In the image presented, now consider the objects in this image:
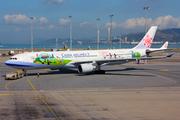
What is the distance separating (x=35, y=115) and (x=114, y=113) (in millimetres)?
6487

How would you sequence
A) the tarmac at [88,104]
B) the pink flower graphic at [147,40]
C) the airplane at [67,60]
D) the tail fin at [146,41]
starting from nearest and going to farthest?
the tarmac at [88,104] → the airplane at [67,60] → the tail fin at [146,41] → the pink flower graphic at [147,40]

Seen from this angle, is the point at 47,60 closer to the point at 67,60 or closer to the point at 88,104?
the point at 67,60

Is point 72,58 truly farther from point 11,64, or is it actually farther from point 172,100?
point 172,100

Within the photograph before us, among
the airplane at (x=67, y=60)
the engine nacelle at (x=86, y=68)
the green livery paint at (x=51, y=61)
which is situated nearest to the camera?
the airplane at (x=67, y=60)

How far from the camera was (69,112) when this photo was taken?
16.5m

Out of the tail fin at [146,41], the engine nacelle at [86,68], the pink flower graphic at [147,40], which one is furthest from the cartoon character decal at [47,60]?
the pink flower graphic at [147,40]

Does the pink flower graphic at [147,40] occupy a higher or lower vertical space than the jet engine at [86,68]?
higher

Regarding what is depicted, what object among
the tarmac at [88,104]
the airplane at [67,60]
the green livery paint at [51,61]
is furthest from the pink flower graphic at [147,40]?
the tarmac at [88,104]

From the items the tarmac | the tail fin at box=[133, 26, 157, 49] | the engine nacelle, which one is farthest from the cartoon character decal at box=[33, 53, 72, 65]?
the tail fin at box=[133, 26, 157, 49]

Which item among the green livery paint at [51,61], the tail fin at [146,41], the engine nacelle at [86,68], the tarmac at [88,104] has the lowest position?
the tarmac at [88,104]

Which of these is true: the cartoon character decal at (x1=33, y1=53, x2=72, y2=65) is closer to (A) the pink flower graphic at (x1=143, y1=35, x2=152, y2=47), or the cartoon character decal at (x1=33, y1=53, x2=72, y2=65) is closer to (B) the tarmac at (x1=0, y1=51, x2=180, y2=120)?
(B) the tarmac at (x1=0, y1=51, x2=180, y2=120)

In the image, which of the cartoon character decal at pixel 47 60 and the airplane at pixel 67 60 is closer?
the airplane at pixel 67 60

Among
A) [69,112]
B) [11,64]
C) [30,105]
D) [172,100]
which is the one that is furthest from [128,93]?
[11,64]

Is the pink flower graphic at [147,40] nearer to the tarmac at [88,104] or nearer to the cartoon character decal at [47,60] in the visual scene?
the cartoon character decal at [47,60]
